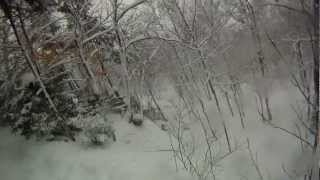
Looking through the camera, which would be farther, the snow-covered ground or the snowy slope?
the snow-covered ground

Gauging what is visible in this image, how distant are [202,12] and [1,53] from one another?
43.1 ft

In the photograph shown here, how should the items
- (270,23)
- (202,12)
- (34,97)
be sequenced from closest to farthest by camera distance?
(34,97)
(202,12)
(270,23)

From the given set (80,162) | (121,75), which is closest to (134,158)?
(80,162)

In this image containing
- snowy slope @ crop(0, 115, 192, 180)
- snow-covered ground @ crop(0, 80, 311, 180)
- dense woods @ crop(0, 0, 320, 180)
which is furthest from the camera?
dense woods @ crop(0, 0, 320, 180)

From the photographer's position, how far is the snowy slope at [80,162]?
10.1 m

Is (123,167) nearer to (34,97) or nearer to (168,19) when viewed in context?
(34,97)

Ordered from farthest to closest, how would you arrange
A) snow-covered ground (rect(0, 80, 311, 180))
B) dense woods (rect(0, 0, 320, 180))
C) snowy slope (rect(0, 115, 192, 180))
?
dense woods (rect(0, 0, 320, 180)) → snow-covered ground (rect(0, 80, 311, 180)) → snowy slope (rect(0, 115, 192, 180))

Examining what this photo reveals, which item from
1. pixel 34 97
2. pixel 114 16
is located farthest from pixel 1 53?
pixel 114 16

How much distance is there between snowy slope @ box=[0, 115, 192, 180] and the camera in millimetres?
10125

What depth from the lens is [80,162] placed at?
10531mm

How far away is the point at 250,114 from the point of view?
1764 centimetres

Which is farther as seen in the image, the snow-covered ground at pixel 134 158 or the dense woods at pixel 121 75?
the dense woods at pixel 121 75

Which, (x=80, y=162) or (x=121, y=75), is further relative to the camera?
(x=121, y=75)

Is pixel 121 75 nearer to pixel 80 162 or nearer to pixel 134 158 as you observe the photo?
pixel 134 158
